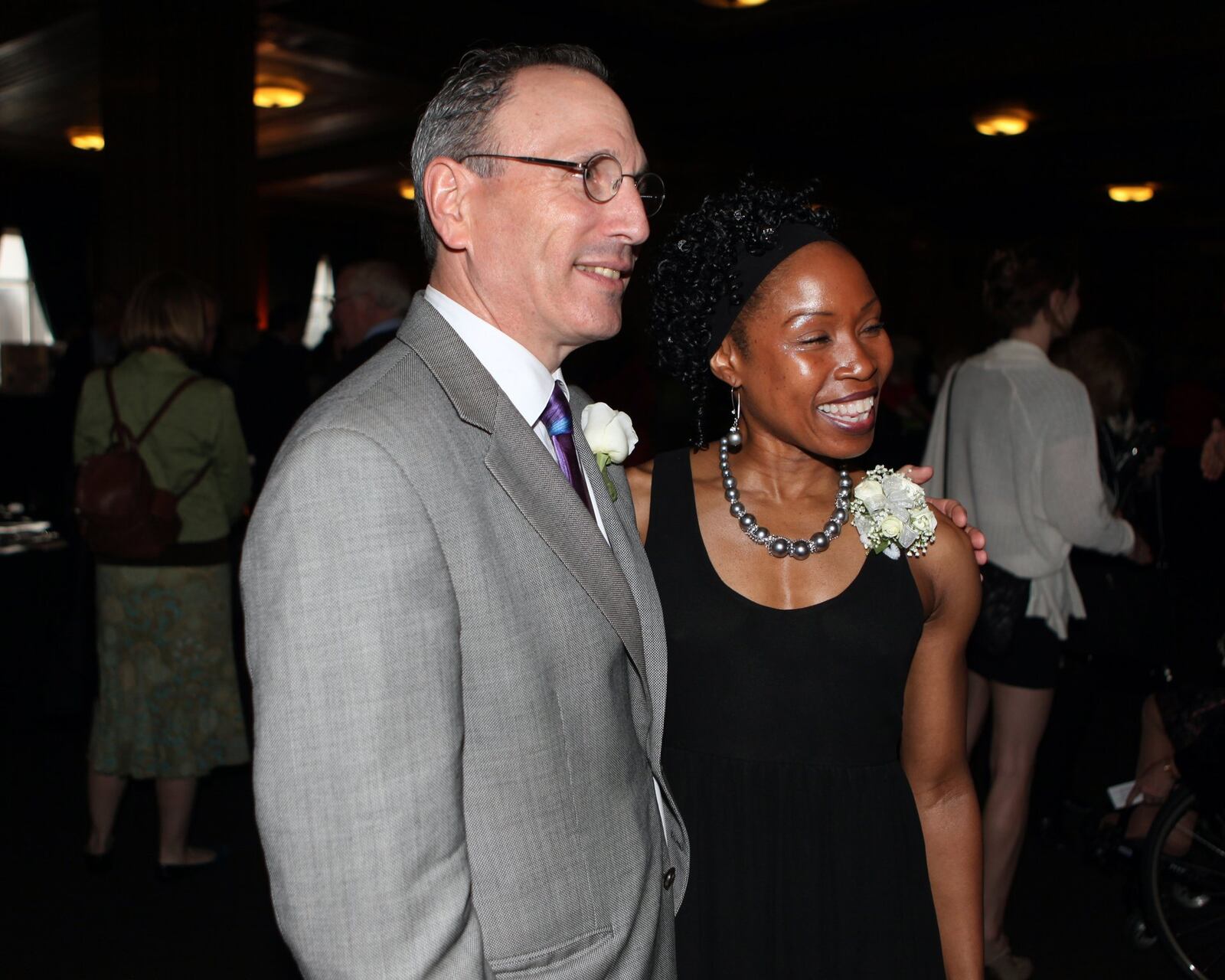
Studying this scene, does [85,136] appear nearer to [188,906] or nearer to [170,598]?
[170,598]

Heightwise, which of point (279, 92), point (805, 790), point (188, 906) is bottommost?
point (188, 906)

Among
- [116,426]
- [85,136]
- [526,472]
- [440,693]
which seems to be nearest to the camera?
[440,693]

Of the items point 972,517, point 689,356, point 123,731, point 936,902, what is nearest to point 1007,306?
point 972,517

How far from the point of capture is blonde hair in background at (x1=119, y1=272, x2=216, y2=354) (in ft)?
11.4

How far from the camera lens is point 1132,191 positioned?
1213 cm

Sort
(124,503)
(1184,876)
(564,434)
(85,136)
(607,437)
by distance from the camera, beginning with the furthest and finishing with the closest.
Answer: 1. (85,136)
2. (124,503)
3. (1184,876)
4. (607,437)
5. (564,434)

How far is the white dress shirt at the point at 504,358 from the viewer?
3.94 ft

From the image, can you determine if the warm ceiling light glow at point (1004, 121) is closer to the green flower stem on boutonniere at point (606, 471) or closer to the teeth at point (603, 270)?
the green flower stem on boutonniere at point (606, 471)

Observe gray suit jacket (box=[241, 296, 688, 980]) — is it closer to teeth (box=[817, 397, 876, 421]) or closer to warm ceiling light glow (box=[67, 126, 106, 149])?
teeth (box=[817, 397, 876, 421])

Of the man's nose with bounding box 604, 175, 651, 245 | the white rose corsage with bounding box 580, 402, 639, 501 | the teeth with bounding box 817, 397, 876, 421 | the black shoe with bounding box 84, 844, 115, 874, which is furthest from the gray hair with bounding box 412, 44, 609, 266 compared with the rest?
the black shoe with bounding box 84, 844, 115, 874

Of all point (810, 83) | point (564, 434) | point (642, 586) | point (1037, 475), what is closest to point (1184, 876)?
point (1037, 475)

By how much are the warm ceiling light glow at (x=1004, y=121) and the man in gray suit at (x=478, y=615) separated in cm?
912

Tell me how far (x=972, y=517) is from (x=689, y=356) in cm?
161

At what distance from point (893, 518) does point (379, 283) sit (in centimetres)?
290
